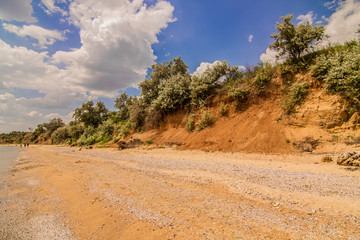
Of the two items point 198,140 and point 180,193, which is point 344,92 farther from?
point 180,193

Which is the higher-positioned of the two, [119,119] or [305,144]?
[119,119]

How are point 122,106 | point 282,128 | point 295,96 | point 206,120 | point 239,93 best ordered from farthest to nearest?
point 122,106, point 206,120, point 239,93, point 295,96, point 282,128

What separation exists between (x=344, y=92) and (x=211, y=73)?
12.1 m

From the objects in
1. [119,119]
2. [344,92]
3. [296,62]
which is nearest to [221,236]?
[344,92]

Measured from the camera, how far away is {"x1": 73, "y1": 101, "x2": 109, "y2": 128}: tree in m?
39.1

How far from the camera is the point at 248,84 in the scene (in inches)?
655

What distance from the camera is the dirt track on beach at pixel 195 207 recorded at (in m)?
3.06

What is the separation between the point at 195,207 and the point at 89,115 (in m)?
42.2

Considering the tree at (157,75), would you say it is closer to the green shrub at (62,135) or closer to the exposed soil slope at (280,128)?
the exposed soil slope at (280,128)

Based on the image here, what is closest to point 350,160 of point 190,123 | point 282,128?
point 282,128

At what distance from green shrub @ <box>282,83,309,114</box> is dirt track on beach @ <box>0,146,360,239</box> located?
7067 mm

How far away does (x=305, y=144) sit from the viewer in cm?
1010

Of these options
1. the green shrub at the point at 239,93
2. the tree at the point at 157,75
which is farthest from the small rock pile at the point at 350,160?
the tree at the point at 157,75

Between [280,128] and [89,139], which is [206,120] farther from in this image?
[89,139]
